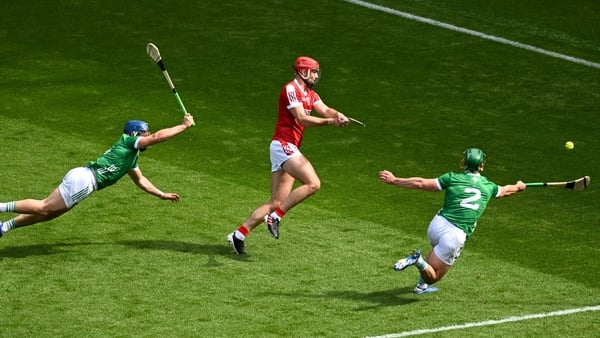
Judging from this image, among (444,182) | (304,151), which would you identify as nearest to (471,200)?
(444,182)

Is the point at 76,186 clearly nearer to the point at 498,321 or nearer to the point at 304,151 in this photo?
the point at 498,321

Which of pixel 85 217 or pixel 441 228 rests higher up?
pixel 441 228

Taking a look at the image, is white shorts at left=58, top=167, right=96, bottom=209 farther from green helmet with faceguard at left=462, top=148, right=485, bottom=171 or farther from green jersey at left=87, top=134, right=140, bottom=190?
green helmet with faceguard at left=462, top=148, right=485, bottom=171

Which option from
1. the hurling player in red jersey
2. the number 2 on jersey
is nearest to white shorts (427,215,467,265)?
the number 2 on jersey

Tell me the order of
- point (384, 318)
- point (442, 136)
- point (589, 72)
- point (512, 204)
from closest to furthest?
point (384, 318) → point (512, 204) → point (442, 136) → point (589, 72)

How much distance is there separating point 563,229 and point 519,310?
3.50m

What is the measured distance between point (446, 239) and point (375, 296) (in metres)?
1.16

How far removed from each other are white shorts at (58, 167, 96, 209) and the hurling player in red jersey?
6.44ft

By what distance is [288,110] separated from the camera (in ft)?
52.4

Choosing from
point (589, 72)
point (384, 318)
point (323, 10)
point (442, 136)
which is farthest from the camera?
point (323, 10)

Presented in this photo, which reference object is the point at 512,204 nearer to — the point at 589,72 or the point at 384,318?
the point at 384,318

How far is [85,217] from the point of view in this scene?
17.6 m

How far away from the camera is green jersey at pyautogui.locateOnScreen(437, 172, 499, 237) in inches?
562

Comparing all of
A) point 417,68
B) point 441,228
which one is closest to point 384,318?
point 441,228
